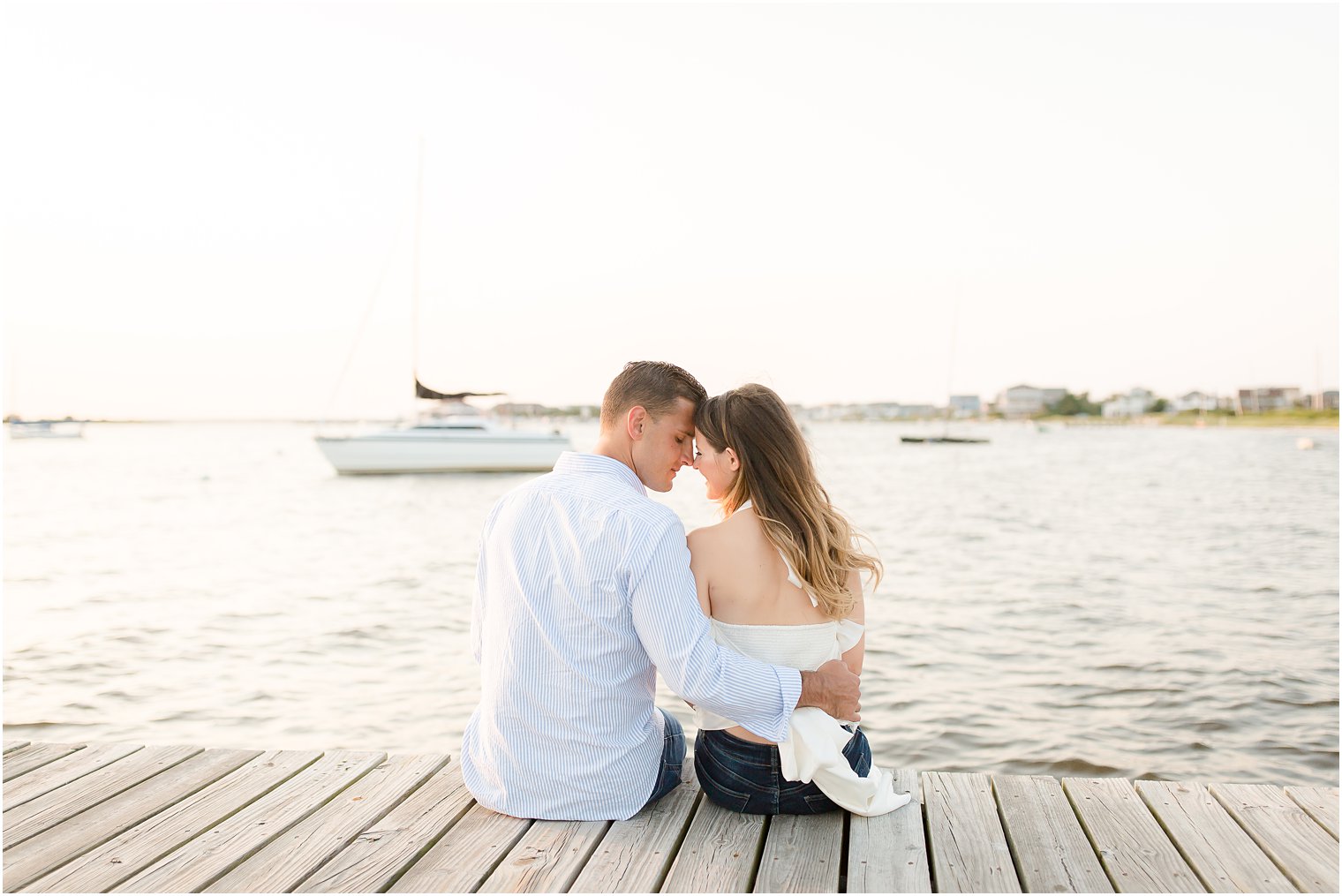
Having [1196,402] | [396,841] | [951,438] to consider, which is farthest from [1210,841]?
[1196,402]

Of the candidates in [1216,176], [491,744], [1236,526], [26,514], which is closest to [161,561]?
[26,514]

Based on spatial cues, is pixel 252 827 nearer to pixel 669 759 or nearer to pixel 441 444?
pixel 669 759

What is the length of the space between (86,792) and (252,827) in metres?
0.69

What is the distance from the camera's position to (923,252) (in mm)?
26312

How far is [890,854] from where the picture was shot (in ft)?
7.63

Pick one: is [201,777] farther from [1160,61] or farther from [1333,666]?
[1160,61]

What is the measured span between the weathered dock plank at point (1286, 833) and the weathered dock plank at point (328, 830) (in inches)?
92.9

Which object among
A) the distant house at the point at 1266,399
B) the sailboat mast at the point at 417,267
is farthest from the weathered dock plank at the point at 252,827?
the distant house at the point at 1266,399

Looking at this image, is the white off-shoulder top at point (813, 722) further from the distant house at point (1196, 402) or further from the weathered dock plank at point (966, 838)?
the distant house at point (1196, 402)

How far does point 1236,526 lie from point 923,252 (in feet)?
41.8

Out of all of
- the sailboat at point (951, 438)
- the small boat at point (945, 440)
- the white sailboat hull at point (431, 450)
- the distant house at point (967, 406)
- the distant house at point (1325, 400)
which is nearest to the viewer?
the white sailboat hull at point (431, 450)

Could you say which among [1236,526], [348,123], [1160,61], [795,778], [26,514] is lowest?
[26,514]

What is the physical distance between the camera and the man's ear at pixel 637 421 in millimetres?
2453

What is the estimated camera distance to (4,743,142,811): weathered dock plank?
9.04 feet
